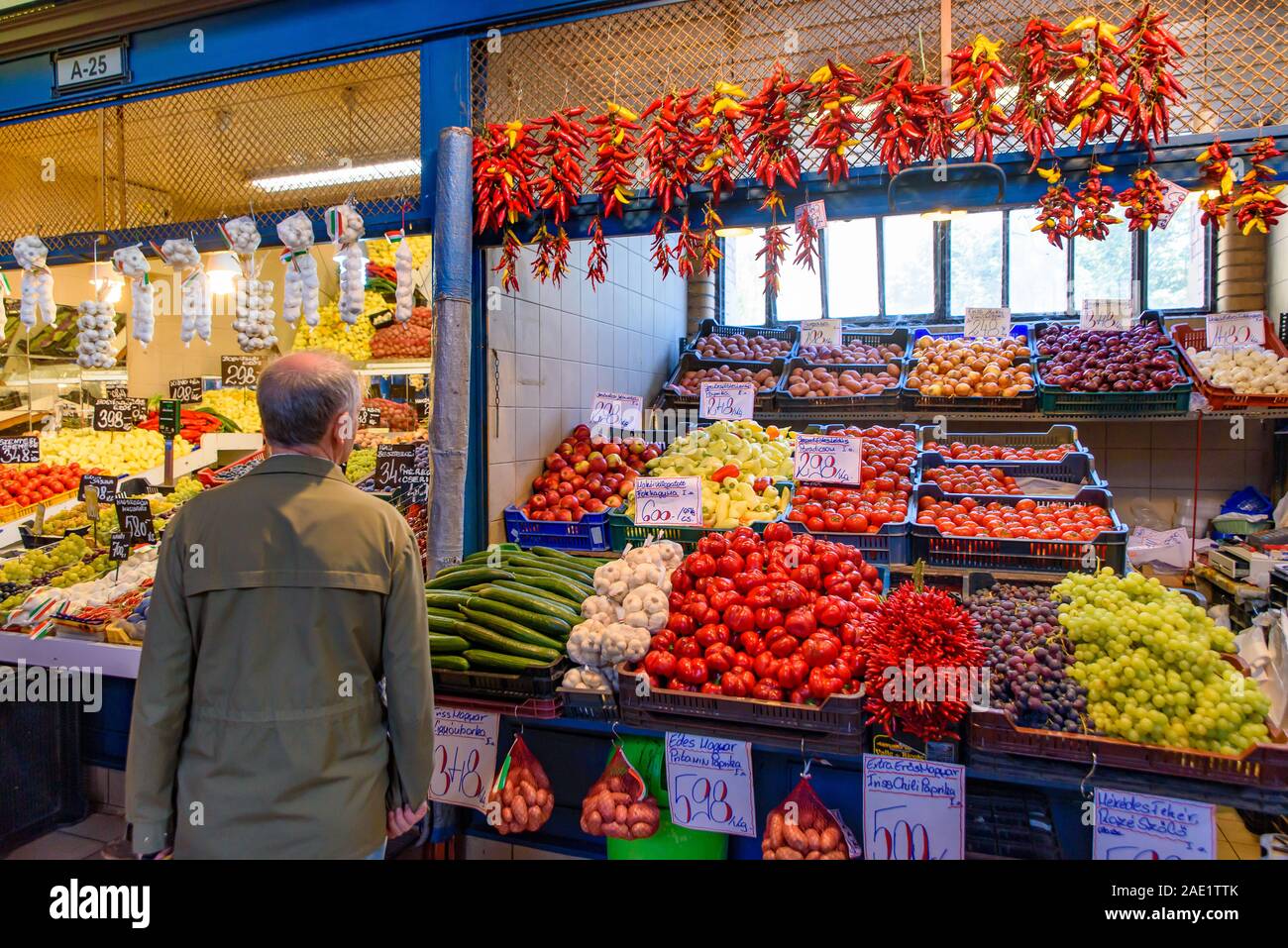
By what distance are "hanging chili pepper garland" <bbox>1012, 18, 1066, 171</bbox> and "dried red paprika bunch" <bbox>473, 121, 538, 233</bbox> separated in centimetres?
208

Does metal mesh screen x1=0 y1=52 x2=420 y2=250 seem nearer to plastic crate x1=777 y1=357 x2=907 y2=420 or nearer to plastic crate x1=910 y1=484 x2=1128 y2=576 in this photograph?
plastic crate x1=777 y1=357 x2=907 y2=420

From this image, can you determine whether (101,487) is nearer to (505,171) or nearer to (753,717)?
(505,171)

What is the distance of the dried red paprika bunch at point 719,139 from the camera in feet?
11.1

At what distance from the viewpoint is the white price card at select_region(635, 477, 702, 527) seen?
357cm

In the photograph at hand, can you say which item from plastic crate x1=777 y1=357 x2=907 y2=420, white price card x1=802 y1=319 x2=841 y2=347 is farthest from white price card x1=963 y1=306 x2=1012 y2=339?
white price card x1=802 y1=319 x2=841 y2=347

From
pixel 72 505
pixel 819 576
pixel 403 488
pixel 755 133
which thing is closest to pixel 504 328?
pixel 403 488

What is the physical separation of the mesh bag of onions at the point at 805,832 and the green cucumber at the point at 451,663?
42.3 inches

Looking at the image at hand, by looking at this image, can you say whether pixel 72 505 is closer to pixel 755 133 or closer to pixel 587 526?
pixel 587 526

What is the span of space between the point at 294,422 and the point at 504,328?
2.32 m

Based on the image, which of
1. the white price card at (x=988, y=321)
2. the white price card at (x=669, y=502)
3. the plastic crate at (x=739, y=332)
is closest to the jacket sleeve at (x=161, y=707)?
the white price card at (x=669, y=502)

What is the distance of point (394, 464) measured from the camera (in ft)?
13.4

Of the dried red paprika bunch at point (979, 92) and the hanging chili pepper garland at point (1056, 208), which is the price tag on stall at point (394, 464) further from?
the hanging chili pepper garland at point (1056, 208)

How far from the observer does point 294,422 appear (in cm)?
195

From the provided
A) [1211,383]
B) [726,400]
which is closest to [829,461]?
[726,400]
